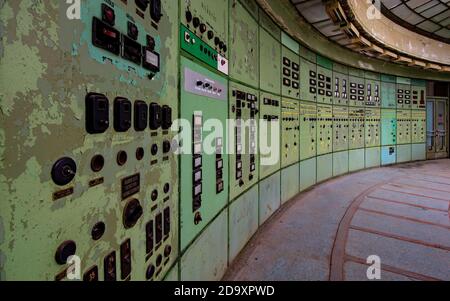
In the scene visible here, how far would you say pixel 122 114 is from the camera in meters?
0.95

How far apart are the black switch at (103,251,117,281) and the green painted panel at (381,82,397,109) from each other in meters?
7.39

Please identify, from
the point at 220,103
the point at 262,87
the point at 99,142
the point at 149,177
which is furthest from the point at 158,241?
the point at 262,87

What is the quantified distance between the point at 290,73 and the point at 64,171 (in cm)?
360

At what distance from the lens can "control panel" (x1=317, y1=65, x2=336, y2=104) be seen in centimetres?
484

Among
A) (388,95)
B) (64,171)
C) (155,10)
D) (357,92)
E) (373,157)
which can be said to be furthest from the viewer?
(388,95)

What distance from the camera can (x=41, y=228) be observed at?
690 mm

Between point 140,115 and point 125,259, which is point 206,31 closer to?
point 140,115

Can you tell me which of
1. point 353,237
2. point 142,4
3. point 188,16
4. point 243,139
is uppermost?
point 188,16

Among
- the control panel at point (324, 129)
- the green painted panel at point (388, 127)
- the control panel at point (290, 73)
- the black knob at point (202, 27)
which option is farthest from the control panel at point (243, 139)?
the green painted panel at point (388, 127)

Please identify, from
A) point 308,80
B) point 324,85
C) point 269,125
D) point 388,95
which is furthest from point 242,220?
point 388,95

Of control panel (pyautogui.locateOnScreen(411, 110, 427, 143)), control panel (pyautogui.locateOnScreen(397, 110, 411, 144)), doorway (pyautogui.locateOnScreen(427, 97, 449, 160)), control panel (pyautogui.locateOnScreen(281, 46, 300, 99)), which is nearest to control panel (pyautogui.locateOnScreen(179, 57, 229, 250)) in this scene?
control panel (pyautogui.locateOnScreen(281, 46, 300, 99))

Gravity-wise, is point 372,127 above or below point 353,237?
above

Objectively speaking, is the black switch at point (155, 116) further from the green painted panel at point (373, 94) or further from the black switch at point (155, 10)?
the green painted panel at point (373, 94)
